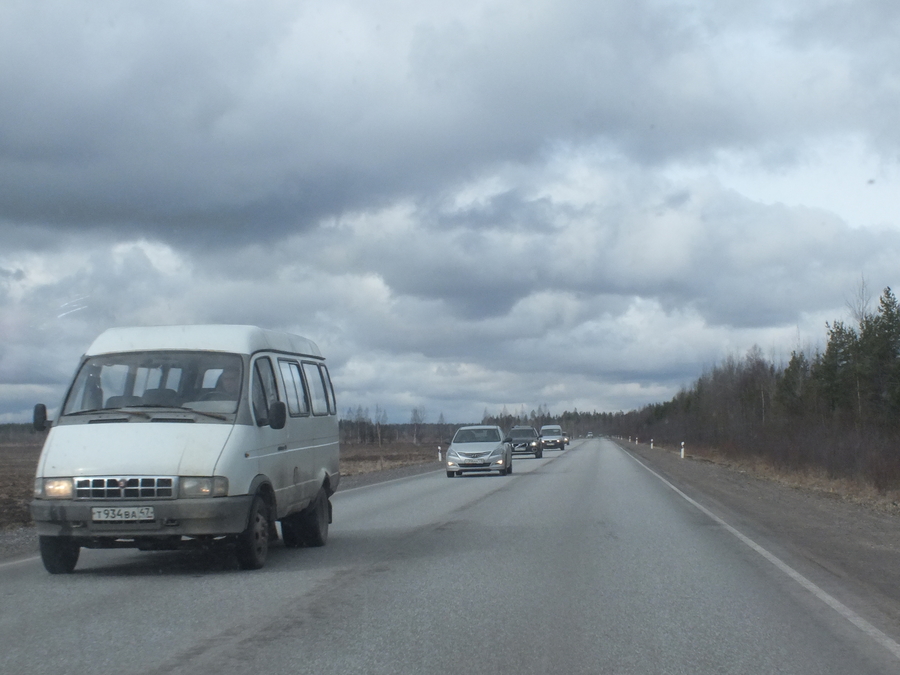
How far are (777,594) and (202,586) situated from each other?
5180 millimetres

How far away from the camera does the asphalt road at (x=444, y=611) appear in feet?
19.7

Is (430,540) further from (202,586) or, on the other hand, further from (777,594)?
(777,594)

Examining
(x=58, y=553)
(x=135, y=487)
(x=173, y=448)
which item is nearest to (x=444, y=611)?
(x=173, y=448)

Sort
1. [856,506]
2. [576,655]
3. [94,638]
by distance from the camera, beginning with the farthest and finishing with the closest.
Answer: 1. [856,506]
2. [94,638]
3. [576,655]

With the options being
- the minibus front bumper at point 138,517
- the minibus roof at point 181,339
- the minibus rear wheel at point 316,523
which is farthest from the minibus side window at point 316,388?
the minibus front bumper at point 138,517

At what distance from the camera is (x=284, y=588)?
28.5 feet

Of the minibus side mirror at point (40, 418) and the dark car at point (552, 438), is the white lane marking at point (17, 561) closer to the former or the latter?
the minibus side mirror at point (40, 418)

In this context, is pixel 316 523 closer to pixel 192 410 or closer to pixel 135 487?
pixel 192 410

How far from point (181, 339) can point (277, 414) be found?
142 centimetres

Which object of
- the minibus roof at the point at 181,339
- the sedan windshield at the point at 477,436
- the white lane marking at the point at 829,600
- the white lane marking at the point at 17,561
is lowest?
the white lane marking at the point at 829,600

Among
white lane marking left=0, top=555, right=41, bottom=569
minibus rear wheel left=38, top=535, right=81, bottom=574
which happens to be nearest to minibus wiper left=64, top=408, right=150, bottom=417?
minibus rear wheel left=38, top=535, right=81, bottom=574

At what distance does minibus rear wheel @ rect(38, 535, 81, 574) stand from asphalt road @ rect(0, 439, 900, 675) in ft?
0.44

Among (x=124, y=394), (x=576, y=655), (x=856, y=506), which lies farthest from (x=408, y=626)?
(x=856, y=506)

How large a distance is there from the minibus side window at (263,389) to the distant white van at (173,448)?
2cm
